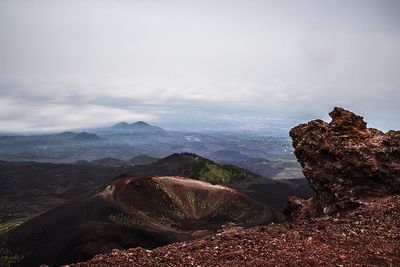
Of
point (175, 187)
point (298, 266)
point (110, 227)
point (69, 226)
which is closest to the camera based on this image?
point (298, 266)

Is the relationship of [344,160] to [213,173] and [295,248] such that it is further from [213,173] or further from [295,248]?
[213,173]

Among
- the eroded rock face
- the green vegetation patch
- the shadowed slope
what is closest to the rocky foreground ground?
the eroded rock face

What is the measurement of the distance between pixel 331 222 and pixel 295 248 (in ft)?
15.1

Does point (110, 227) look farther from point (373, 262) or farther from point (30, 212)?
point (30, 212)

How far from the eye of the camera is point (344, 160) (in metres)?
32.2

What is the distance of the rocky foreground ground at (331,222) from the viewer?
1852cm

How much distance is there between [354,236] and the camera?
67.8 ft

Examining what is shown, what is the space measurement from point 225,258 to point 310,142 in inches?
777

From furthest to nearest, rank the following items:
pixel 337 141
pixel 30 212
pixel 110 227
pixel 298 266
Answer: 1. pixel 30 212
2. pixel 110 227
3. pixel 337 141
4. pixel 298 266

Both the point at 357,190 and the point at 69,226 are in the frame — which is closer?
the point at 357,190

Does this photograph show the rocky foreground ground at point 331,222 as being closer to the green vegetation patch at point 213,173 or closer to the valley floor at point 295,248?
the valley floor at point 295,248

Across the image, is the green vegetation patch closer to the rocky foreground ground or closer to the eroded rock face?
the eroded rock face

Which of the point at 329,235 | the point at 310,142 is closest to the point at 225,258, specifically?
the point at 329,235

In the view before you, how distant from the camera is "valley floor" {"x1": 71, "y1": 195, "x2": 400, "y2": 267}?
18172 millimetres
